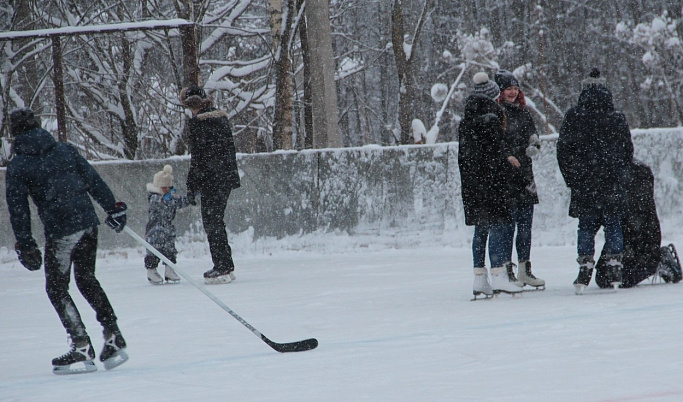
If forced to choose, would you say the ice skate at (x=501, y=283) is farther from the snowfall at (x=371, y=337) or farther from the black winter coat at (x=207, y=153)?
the black winter coat at (x=207, y=153)

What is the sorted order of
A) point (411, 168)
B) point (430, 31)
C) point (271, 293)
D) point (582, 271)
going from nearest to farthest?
point (582, 271) < point (271, 293) < point (411, 168) < point (430, 31)

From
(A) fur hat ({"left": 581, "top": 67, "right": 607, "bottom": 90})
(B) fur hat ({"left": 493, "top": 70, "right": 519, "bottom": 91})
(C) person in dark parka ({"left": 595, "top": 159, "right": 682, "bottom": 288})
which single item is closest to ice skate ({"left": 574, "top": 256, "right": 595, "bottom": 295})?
(C) person in dark parka ({"left": 595, "top": 159, "right": 682, "bottom": 288})

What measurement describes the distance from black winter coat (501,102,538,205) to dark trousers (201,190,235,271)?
294cm

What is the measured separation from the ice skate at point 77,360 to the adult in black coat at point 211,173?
3.59 m

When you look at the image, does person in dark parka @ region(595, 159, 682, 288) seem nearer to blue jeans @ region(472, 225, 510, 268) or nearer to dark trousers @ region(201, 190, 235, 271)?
blue jeans @ region(472, 225, 510, 268)

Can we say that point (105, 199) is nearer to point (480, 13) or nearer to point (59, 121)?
point (59, 121)

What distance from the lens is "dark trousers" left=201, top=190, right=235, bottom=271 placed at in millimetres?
8539

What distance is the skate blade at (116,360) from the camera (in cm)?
491

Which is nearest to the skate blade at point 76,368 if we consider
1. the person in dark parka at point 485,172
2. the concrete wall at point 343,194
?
the person in dark parka at point 485,172

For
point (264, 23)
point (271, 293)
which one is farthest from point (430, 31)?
point (271, 293)

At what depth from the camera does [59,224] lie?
16.1 feet

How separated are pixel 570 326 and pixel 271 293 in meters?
3.18

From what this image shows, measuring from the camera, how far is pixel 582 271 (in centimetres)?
670

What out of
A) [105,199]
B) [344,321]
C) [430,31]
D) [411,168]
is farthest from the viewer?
[430,31]
